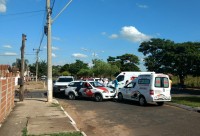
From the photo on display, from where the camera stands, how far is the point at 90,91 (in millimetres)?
25297

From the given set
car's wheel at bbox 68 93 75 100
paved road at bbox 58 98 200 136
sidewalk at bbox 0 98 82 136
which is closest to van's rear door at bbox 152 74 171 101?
paved road at bbox 58 98 200 136

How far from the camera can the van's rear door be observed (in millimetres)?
21000

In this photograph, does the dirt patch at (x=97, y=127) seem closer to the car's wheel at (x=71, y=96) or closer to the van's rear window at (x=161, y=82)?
the van's rear window at (x=161, y=82)

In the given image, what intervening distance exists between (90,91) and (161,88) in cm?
608

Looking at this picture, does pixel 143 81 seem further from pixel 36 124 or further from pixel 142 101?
pixel 36 124

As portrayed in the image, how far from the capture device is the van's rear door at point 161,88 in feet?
68.9

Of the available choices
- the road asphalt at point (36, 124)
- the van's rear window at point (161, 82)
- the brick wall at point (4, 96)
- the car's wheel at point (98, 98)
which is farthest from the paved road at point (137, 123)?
the car's wheel at point (98, 98)

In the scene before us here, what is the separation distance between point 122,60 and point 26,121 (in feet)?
295

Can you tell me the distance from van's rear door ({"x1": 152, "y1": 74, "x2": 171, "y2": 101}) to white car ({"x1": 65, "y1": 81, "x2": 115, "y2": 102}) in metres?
4.61

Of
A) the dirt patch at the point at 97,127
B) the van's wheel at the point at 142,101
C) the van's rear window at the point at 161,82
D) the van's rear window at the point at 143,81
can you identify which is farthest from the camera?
the van's wheel at the point at 142,101

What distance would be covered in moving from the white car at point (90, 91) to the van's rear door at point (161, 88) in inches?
182

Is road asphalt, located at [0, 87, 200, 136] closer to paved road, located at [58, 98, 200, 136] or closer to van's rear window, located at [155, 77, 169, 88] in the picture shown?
paved road, located at [58, 98, 200, 136]

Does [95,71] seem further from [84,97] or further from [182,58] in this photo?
[84,97]

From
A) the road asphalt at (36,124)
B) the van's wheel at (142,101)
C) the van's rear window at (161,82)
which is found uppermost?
the van's rear window at (161,82)
